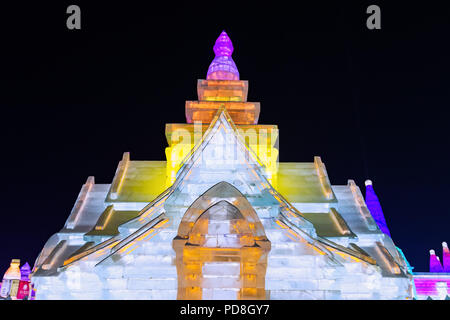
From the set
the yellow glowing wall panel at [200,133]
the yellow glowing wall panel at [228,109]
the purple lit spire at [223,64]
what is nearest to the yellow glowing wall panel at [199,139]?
the yellow glowing wall panel at [200,133]

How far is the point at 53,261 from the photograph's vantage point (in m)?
12.2

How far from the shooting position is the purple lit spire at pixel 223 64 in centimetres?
2112

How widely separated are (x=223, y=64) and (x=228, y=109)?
12.6 feet

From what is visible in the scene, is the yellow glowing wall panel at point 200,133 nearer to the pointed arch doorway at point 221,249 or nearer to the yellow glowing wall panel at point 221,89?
the yellow glowing wall panel at point 221,89

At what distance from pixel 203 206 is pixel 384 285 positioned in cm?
643

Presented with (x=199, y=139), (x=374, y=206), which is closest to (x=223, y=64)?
(x=199, y=139)

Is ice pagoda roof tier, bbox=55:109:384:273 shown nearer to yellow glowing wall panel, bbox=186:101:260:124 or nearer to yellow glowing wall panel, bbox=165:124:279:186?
yellow glowing wall panel, bbox=165:124:279:186

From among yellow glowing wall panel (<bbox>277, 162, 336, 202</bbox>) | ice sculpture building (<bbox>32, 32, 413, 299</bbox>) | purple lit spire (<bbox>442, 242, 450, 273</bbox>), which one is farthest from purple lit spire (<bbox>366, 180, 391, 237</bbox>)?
ice sculpture building (<bbox>32, 32, 413, 299</bbox>)

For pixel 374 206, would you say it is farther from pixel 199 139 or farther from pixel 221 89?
pixel 199 139

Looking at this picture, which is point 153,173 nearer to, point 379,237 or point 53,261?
point 53,261

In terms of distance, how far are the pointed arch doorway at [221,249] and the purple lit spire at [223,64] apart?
11455 millimetres

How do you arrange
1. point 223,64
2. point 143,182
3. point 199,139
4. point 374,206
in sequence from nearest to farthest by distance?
1. point 199,139
2. point 143,182
3. point 223,64
4. point 374,206

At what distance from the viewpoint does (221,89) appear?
20.2m
